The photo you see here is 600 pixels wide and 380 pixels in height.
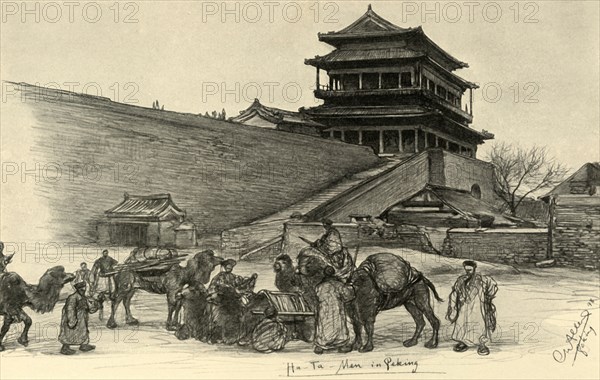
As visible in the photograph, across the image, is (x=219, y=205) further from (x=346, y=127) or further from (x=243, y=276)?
(x=346, y=127)

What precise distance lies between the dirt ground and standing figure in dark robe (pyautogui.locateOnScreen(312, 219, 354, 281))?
22.4 inches

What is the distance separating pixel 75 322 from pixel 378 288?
2.46 metres

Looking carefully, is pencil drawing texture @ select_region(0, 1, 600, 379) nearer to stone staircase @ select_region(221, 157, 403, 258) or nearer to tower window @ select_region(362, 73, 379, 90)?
stone staircase @ select_region(221, 157, 403, 258)

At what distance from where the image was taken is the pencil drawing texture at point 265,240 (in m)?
5.77

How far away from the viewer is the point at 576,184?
650 cm

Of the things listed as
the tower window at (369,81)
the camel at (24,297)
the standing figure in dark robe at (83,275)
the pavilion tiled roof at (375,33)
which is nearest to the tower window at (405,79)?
the tower window at (369,81)

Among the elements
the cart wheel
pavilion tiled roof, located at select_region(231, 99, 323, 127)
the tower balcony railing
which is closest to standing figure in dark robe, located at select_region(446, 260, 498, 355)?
the cart wheel

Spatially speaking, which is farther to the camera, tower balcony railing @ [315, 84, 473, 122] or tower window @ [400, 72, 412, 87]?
tower window @ [400, 72, 412, 87]

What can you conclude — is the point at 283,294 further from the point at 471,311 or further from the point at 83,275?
the point at 83,275

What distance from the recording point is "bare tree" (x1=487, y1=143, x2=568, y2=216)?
21.7 feet

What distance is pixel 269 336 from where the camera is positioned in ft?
18.8

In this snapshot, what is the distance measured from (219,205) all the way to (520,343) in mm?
3000
